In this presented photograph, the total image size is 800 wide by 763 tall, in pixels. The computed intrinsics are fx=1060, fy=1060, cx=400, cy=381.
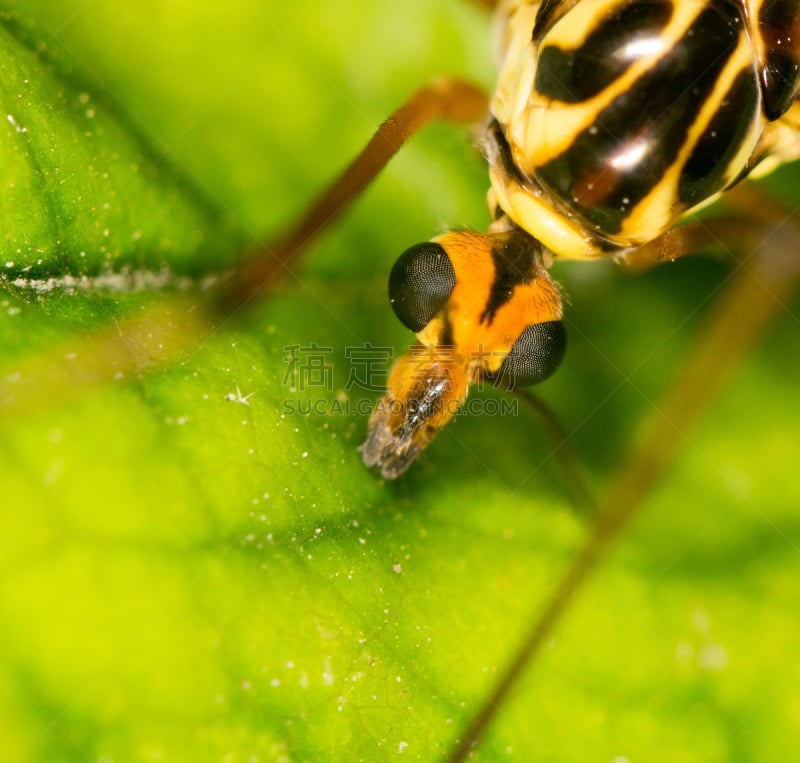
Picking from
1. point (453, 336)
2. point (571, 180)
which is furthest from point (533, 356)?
point (571, 180)

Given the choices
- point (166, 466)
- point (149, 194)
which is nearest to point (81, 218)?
point (149, 194)

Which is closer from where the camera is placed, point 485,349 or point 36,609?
point 36,609

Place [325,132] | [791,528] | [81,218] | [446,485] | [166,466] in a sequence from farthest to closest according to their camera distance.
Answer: [325,132], [791,528], [446,485], [81,218], [166,466]

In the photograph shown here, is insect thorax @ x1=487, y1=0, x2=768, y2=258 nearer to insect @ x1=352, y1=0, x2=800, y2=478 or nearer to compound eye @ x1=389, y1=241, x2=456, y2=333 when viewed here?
insect @ x1=352, y1=0, x2=800, y2=478

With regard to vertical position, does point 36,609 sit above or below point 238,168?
below

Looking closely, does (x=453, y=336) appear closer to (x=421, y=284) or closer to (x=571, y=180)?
(x=421, y=284)

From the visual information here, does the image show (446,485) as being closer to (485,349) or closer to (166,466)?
(485,349)
